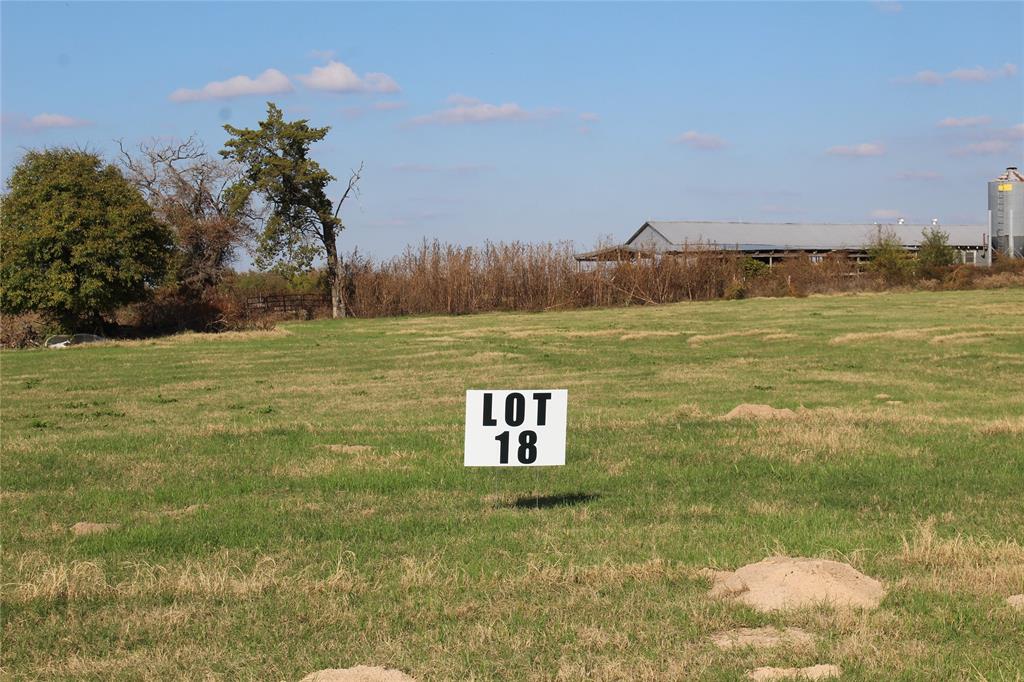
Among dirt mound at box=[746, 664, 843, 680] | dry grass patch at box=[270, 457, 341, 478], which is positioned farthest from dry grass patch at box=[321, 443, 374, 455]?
dirt mound at box=[746, 664, 843, 680]

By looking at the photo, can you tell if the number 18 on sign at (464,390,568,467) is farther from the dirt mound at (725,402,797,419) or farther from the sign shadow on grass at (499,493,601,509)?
the dirt mound at (725,402,797,419)

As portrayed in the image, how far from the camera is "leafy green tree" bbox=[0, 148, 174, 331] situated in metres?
42.6

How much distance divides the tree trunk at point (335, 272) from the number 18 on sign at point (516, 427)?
58061 mm

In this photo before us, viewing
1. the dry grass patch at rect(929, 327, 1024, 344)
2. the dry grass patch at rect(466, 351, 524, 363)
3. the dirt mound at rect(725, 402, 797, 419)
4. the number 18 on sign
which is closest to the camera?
the number 18 on sign

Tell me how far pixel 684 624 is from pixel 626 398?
42.6 feet

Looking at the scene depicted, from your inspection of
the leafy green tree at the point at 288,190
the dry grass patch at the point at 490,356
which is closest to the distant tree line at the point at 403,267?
the leafy green tree at the point at 288,190

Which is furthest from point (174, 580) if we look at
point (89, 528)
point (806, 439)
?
point (806, 439)

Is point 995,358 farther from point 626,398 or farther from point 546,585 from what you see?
point 546,585

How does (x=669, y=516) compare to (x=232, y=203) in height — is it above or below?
below

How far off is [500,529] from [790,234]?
94762mm

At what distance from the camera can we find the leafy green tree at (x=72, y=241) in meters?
42.6

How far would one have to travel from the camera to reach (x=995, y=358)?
25406 mm

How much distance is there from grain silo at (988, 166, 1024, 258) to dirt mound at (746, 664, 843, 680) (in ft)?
267

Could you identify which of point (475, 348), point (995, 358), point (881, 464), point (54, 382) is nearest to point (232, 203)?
point (475, 348)
